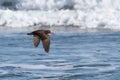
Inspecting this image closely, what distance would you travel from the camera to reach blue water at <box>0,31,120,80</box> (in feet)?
47.5

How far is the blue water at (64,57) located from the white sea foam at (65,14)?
2165 mm

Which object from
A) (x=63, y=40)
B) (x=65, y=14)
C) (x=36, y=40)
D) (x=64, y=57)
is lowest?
(x=64, y=57)

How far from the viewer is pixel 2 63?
52.8 feet

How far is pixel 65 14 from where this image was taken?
24.5 m

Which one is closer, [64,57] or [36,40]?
[36,40]

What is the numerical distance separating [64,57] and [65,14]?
791cm

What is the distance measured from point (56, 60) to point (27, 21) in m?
8.39

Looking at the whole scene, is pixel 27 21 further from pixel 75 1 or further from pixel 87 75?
pixel 87 75

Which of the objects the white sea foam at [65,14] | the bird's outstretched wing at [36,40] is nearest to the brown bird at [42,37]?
the bird's outstretched wing at [36,40]

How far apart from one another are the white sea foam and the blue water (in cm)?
216

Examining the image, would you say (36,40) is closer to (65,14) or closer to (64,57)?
(64,57)

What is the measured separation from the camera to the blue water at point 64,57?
570 inches

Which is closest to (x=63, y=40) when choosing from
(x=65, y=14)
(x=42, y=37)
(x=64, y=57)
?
(x=64, y=57)

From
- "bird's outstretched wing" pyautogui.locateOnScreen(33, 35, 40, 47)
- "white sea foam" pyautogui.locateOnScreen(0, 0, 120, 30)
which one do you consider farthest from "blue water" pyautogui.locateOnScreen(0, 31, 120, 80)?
"white sea foam" pyautogui.locateOnScreen(0, 0, 120, 30)
